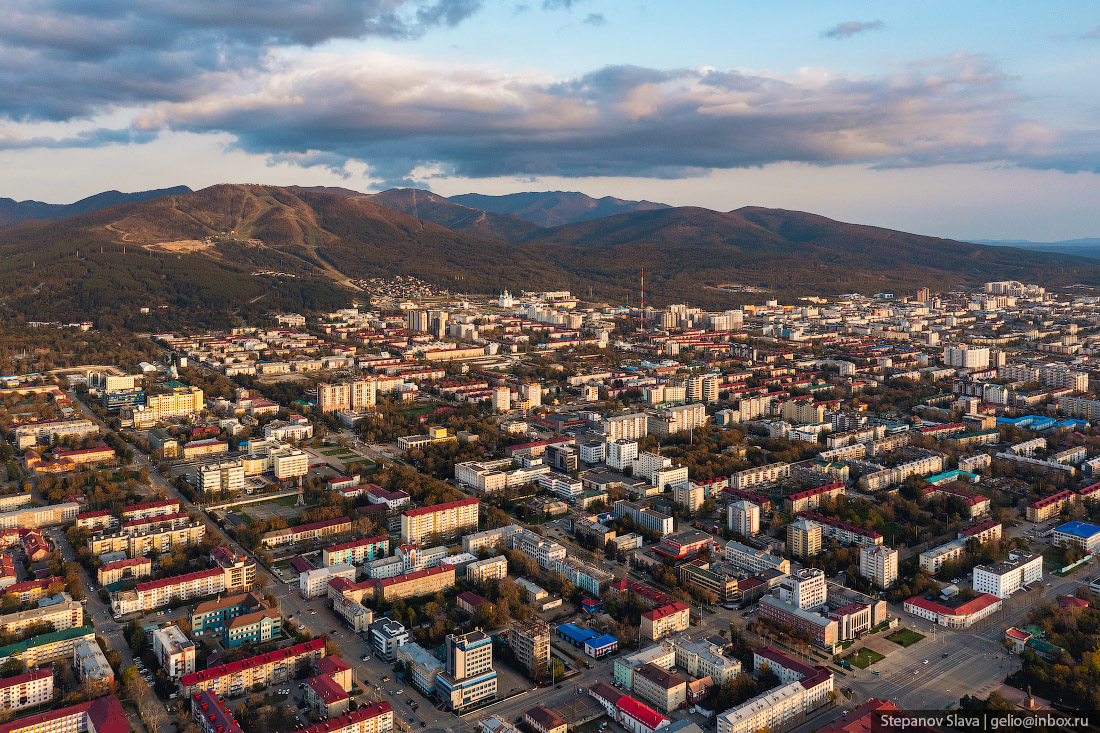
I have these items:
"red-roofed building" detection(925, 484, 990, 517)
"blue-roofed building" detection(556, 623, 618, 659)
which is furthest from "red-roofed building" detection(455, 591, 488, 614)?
"red-roofed building" detection(925, 484, 990, 517)

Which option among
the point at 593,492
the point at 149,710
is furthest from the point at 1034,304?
the point at 149,710

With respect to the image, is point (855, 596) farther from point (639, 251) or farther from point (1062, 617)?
point (639, 251)

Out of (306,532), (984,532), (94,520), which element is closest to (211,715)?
(306,532)

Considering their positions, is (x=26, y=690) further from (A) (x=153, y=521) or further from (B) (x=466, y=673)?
(A) (x=153, y=521)

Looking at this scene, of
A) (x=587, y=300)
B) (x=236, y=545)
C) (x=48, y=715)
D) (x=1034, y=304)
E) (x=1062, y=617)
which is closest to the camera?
(x=48, y=715)

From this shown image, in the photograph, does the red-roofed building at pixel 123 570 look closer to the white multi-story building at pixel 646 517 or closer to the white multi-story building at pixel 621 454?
the white multi-story building at pixel 646 517

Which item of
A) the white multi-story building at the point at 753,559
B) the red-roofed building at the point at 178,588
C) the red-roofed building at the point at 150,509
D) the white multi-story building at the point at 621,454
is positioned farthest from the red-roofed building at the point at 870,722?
the red-roofed building at the point at 150,509

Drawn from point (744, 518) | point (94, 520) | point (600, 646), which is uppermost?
point (94, 520)
